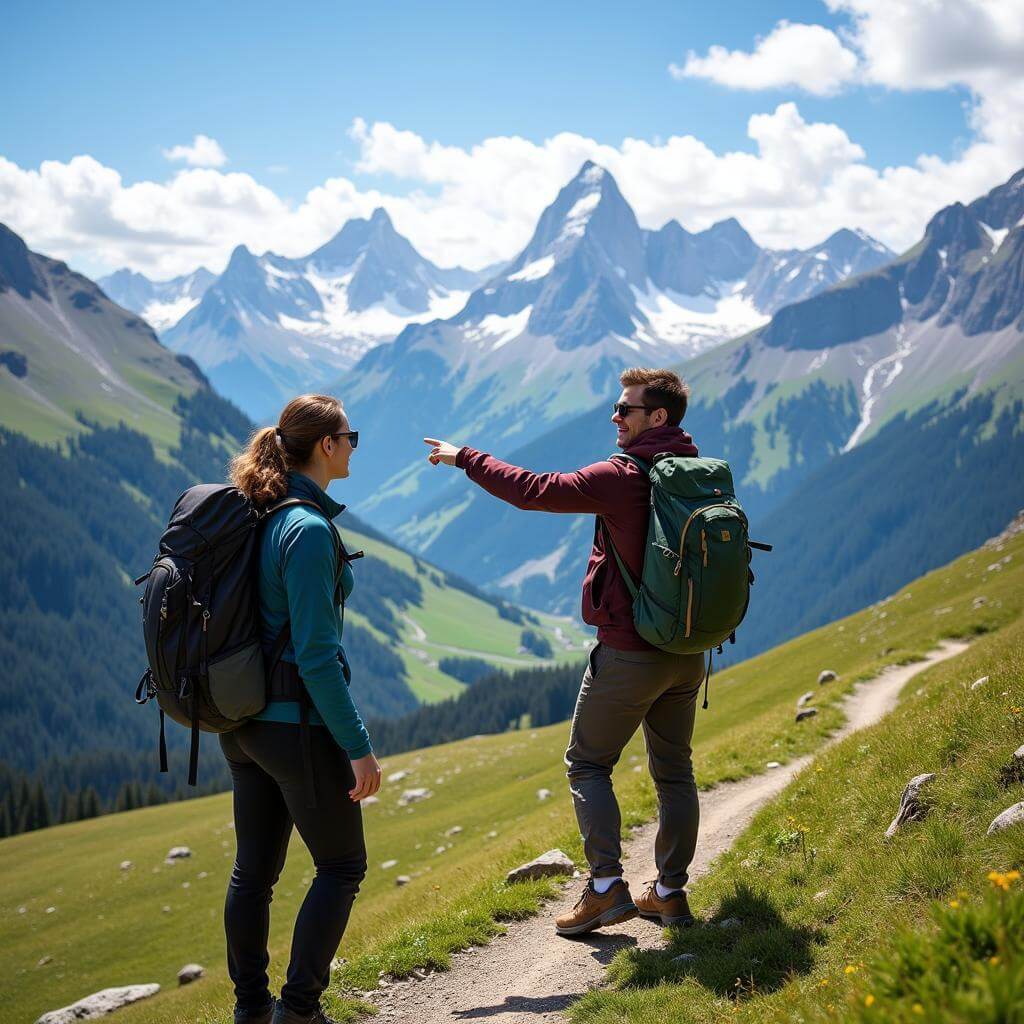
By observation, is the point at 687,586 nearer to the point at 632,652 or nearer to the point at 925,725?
the point at 632,652

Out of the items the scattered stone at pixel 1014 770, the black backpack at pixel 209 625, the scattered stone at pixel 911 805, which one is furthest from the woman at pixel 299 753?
the scattered stone at pixel 1014 770

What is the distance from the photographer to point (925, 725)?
11.2m

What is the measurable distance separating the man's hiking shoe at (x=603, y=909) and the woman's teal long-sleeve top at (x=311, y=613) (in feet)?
11.7

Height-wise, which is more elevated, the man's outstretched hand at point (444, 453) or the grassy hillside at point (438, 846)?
the man's outstretched hand at point (444, 453)

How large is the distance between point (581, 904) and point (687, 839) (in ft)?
4.52

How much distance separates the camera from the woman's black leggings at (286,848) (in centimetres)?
727

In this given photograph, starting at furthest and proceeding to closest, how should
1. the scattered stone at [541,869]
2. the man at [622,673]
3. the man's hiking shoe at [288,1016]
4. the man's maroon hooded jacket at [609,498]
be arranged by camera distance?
the scattered stone at [541,869] → the man at [622,673] → the man's maroon hooded jacket at [609,498] → the man's hiking shoe at [288,1016]

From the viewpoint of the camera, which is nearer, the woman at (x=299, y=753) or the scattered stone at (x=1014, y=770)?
the woman at (x=299, y=753)

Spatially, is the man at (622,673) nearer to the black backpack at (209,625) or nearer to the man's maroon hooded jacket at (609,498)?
the man's maroon hooded jacket at (609,498)

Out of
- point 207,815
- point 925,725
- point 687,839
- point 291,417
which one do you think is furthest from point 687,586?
point 207,815

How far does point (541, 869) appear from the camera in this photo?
12945 millimetres

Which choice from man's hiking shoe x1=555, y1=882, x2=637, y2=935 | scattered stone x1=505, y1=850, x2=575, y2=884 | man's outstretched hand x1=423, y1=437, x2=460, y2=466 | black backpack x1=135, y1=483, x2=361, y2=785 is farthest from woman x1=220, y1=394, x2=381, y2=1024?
scattered stone x1=505, y1=850, x2=575, y2=884

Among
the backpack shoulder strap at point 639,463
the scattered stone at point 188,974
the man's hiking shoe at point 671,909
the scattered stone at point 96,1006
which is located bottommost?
the scattered stone at point 188,974

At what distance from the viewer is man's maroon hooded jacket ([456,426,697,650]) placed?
8508 millimetres
